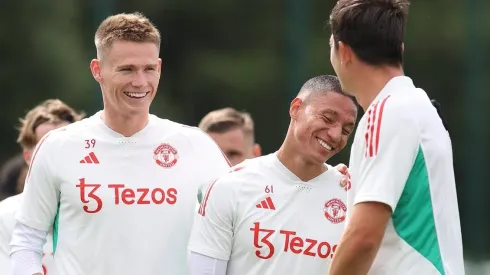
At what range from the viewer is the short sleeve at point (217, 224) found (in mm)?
4844

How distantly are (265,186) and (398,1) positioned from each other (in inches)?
43.8

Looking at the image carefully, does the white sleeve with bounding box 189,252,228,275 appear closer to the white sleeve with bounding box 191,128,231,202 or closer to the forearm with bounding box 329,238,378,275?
the white sleeve with bounding box 191,128,231,202

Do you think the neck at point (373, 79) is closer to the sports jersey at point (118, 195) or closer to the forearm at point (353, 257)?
the forearm at point (353, 257)

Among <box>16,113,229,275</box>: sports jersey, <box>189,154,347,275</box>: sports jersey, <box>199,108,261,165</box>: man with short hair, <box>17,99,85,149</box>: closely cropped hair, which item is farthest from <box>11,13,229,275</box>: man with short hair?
<box>199,108,261,165</box>: man with short hair

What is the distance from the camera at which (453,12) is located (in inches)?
516

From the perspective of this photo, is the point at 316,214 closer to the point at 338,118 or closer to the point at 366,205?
the point at 338,118

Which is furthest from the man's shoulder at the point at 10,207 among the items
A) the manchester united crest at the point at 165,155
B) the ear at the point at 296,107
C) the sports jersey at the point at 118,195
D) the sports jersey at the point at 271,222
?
the ear at the point at 296,107

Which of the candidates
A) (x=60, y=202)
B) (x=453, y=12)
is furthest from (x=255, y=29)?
(x=60, y=202)

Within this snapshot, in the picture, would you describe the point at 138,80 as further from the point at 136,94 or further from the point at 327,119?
the point at 327,119

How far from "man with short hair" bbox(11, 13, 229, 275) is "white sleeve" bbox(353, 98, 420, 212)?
1381 millimetres

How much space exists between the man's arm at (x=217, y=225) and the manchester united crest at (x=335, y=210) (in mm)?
365

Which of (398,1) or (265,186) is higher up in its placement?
(398,1)

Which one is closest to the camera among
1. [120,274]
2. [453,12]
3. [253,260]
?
[253,260]

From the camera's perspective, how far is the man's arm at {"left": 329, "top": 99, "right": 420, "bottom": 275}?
391 centimetres
